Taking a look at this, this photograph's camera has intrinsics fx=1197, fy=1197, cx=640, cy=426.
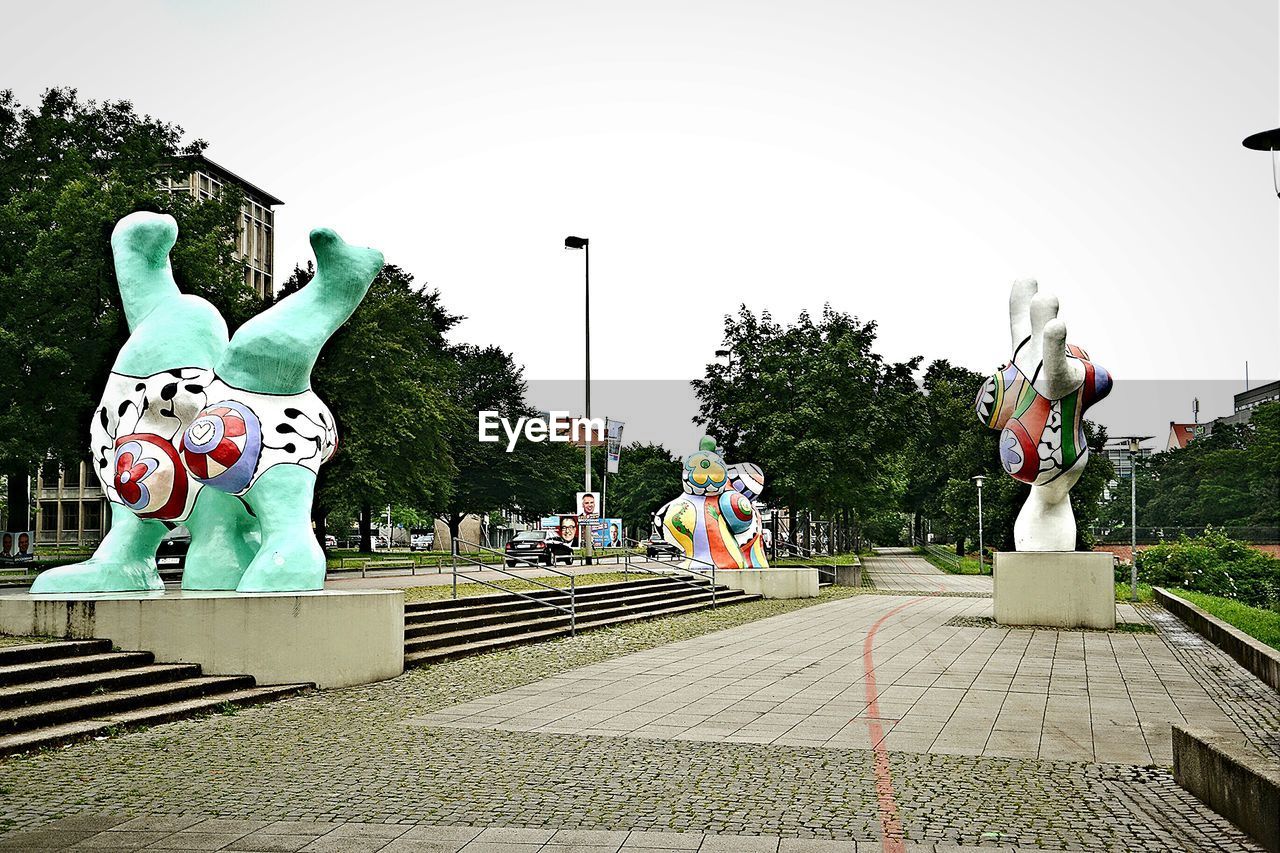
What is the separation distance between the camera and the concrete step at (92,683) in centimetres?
1010

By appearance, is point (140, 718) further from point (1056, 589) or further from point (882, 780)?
point (1056, 589)

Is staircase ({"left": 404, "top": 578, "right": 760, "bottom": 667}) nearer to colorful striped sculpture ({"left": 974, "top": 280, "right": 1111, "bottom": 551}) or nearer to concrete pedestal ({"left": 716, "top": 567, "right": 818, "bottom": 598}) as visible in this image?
concrete pedestal ({"left": 716, "top": 567, "right": 818, "bottom": 598})

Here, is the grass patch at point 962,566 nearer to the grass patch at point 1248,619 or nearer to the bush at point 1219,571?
the bush at point 1219,571

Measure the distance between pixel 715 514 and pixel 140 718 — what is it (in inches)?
836

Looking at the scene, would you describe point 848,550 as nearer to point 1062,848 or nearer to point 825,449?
point 825,449

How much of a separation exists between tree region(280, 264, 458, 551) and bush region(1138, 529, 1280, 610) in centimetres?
2433

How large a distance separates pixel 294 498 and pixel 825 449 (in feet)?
88.2

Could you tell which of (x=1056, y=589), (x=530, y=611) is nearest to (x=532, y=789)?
(x=530, y=611)

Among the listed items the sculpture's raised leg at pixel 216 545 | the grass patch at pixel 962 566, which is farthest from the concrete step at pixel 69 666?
the grass patch at pixel 962 566

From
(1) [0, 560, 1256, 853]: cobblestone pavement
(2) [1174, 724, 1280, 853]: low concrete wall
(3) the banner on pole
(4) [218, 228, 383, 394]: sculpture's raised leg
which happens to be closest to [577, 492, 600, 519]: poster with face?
(3) the banner on pole

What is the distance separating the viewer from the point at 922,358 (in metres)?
45.1

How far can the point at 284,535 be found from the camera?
45.4 feet

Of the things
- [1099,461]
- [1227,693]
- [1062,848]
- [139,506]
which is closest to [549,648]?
[139,506]

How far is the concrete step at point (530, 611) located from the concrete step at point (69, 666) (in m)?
4.24
